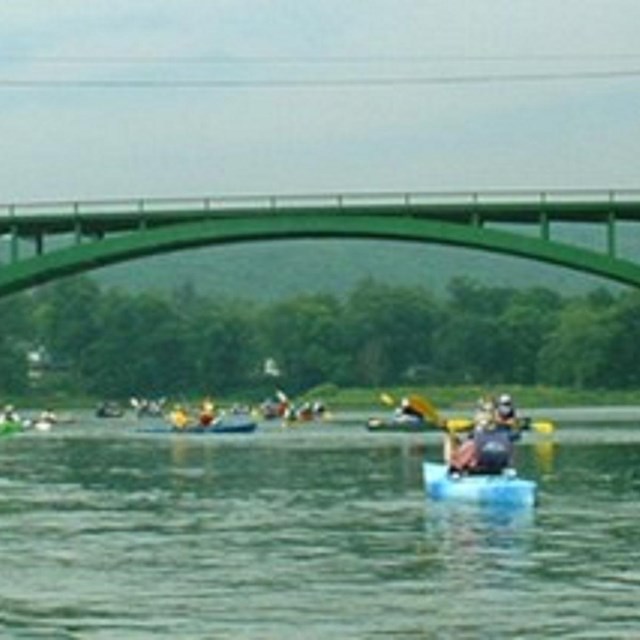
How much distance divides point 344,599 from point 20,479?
102 ft

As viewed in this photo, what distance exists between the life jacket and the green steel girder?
33038mm

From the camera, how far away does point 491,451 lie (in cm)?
4838

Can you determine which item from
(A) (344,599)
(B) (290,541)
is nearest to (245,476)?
(B) (290,541)

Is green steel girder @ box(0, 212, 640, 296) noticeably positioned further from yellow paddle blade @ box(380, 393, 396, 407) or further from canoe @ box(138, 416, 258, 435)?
yellow paddle blade @ box(380, 393, 396, 407)

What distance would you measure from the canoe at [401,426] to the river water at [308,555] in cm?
3413

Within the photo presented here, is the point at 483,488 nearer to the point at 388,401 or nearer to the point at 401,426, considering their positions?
the point at 401,426

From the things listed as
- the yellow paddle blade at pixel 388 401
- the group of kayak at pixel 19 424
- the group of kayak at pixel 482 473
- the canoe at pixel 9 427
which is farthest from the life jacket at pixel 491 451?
the yellow paddle blade at pixel 388 401

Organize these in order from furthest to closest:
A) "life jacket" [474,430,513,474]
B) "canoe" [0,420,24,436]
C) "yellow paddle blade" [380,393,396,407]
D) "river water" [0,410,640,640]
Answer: "yellow paddle blade" [380,393,396,407] → "canoe" [0,420,24,436] → "life jacket" [474,430,513,474] → "river water" [0,410,640,640]

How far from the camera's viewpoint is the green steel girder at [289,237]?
81.5 metres

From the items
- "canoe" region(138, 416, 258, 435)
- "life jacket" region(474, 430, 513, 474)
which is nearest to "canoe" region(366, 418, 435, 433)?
"canoe" region(138, 416, 258, 435)

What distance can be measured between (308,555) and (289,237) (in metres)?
51.4

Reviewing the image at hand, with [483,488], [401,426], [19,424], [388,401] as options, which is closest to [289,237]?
[401,426]

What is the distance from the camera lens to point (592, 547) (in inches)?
1499

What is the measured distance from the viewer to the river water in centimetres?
2852
